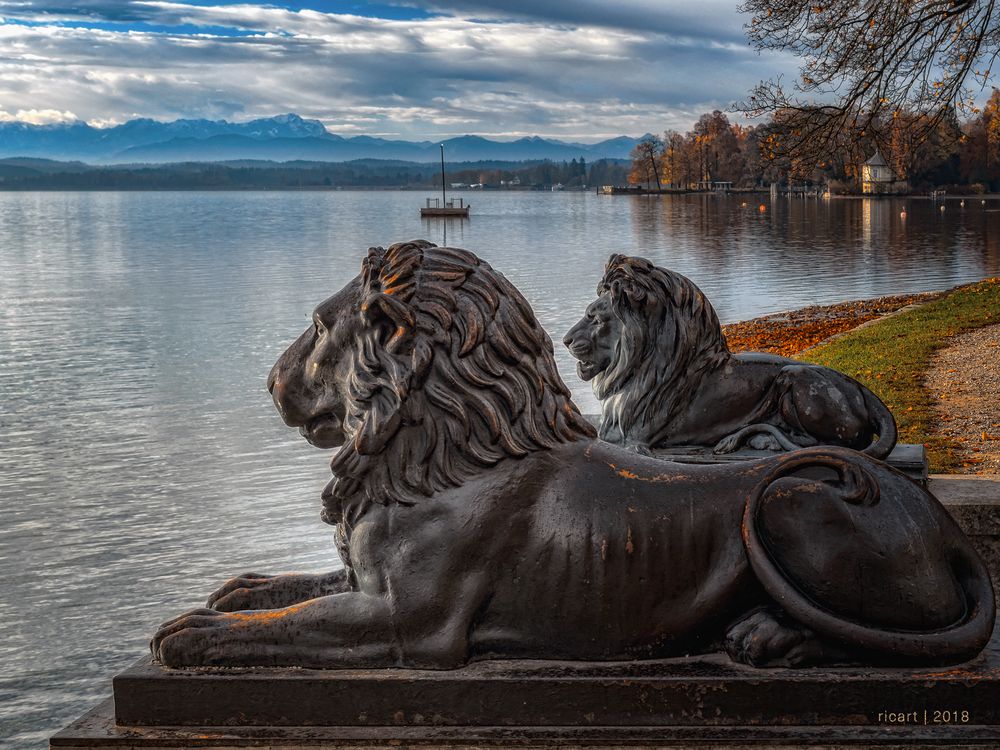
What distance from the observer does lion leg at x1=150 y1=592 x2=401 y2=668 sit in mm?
3340

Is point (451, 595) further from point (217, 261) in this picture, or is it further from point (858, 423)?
point (217, 261)

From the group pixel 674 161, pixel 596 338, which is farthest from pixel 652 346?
pixel 674 161

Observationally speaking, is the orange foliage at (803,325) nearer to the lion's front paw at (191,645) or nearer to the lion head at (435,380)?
the lion head at (435,380)

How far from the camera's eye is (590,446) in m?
3.48

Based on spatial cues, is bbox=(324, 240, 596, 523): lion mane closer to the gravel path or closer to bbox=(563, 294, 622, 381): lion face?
bbox=(563, 294, 622, 381): lion face

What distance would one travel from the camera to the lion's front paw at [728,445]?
5703mm

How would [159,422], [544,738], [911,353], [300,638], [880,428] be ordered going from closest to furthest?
[544,738] < [300,638] < [880,428] < [159,422] < [911,353]

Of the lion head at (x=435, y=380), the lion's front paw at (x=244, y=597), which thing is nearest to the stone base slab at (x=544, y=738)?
the lion's front paw at (x=244, y=597)

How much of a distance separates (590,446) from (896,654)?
1025 mm

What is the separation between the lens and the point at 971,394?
13.7 meters

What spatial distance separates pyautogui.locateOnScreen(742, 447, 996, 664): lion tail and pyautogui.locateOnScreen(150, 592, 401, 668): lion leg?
42.3 inches

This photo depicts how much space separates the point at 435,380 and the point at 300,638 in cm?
83

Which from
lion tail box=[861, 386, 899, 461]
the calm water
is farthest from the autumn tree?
lion tail box=[861, 386, 899, 461]

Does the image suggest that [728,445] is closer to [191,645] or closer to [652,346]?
[652,346]
